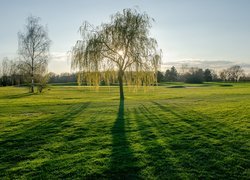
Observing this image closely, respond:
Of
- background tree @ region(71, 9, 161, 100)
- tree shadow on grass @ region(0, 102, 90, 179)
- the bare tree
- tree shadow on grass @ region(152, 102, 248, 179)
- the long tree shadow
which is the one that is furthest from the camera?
the bare tree

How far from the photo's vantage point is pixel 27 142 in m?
8.59

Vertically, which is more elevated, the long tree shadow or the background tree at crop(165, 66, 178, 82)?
the background tree at crop(165, 66, 178, 82)

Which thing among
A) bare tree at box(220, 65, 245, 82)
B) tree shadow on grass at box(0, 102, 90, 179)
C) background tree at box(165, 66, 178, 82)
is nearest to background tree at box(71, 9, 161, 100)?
tree shadow on grass at box(0, 102, 90, 179)

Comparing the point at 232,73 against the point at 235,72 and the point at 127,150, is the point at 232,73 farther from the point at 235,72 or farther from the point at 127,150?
the point at 127,150

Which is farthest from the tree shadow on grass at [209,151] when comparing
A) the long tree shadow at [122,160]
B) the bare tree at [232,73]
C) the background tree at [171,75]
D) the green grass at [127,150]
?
the bare tree at [232,73]

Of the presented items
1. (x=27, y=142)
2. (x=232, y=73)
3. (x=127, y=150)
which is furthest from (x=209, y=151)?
(x=232, y=73)

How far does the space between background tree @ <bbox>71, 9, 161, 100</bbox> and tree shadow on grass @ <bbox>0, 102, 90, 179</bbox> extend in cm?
1106

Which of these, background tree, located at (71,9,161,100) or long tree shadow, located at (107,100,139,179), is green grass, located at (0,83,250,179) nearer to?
long tree shadow, located at (107,100,139,179)

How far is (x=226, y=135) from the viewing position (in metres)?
8.91

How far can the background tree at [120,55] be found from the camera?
22906mm

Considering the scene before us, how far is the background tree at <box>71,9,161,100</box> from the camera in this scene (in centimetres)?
2291

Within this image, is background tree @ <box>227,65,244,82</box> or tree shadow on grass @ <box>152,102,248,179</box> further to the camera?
background tree @ <box>227,65,244,82</box>

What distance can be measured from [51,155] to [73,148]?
75 centimetres

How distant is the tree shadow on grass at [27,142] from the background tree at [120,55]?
1106 centimetres
